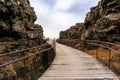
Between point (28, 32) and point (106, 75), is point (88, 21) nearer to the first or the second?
point (28, 32)

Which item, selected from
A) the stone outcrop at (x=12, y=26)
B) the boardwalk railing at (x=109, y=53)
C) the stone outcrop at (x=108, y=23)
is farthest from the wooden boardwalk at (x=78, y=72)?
the stone outcrop at (x=12, y=26)

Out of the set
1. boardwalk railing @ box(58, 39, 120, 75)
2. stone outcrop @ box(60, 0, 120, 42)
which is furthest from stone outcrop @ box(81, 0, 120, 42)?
boardwalk railing @ box(58, 39, 120, 75)

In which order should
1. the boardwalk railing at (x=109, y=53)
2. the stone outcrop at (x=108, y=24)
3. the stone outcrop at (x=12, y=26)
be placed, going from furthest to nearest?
the stone outcrop at (x=12, y=26) → the stone outcrop at (x=108, y=24) → the boardwalk railing at (x=109, y=53)

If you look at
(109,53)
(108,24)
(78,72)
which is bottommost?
(78,72)

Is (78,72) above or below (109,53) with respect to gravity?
below

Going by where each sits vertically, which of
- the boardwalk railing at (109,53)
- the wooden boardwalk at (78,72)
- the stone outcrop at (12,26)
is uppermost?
the stone outcrop at (12,26)

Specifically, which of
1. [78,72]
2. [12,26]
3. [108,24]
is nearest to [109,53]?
[78,72]

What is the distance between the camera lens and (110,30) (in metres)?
24.5

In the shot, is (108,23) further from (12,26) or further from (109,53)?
(109,53)

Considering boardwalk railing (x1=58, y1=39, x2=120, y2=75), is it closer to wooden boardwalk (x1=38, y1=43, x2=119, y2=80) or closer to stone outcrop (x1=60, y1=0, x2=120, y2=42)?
stone outcrop (x1=60, y1=0, x2=120, y2=42)

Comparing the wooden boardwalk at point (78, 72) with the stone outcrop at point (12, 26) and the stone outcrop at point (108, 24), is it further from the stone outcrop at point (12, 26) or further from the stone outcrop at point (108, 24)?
the stone outcrop at point (12, 26)

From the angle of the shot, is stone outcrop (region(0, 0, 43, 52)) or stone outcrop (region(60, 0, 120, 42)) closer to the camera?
stone outcrop (region(60, 0, 120, 42))

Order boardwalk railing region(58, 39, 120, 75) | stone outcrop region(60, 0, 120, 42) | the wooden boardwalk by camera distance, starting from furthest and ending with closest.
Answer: stone outcrop region(60, 0, 120, 42) < boardwalk railing region(58, 39, 120, 75) < the wooden boardwalk

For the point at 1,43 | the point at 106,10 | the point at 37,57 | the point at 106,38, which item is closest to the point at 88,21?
the point at 106,10
